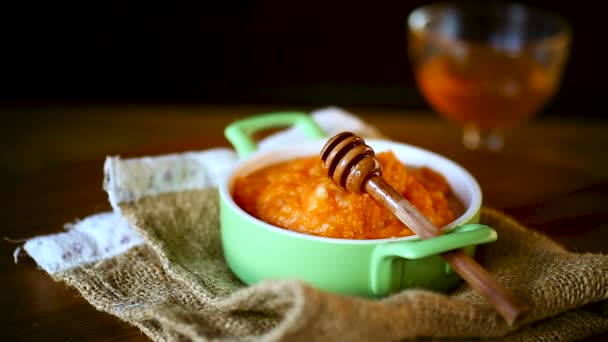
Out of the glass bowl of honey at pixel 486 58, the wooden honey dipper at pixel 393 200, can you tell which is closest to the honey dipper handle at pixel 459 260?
the wooden honey dipper at pixel 393 200

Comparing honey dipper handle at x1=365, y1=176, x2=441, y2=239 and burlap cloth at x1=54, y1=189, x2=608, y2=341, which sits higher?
honey dipper handle at x1=365, y1=176, x2=441, y2=239

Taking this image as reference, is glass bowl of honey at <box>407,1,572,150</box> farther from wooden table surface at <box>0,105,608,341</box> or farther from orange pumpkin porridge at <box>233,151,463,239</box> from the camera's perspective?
orange pumpkin porridge at <box>233,151,463,239</box>

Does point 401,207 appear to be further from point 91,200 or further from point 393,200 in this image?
point 91,200

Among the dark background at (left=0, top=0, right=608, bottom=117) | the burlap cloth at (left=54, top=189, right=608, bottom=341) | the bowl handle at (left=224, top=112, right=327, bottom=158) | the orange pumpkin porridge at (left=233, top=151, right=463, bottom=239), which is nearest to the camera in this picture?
the burlap cloth at (left=54, top=189, right=608, bottom=341)

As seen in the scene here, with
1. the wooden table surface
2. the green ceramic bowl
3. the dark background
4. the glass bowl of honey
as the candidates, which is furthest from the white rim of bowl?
the dark background

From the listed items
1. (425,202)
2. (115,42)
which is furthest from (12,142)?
(425,202)

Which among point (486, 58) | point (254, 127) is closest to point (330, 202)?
point (254, 127)
